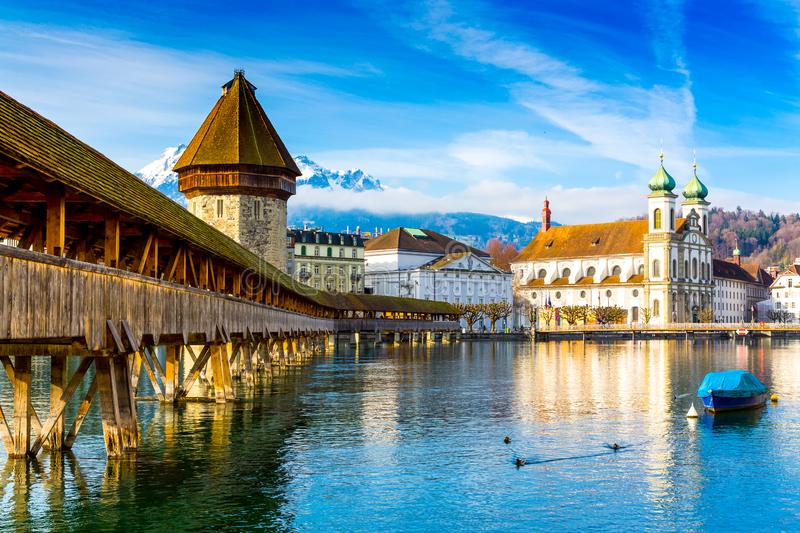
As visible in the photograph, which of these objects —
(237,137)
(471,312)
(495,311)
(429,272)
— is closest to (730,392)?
(237,137)

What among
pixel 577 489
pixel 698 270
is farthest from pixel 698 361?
pixel 698 270

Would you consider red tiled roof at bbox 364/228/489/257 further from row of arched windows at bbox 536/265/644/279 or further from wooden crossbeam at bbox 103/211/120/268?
wooden crossbeam at bbox 103/211/120/268

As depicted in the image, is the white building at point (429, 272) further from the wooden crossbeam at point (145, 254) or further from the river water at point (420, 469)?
the wooden crossbeam at point (145, 254)

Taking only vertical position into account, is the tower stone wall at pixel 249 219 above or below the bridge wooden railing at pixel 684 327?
above

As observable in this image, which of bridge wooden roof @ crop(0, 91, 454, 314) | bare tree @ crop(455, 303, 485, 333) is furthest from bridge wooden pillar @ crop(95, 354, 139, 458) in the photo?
bare tree @ crop(455, 303, 485, 333)

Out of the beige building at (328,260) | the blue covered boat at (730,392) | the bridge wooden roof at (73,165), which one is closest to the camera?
the bridge wooden roof at (73,165)

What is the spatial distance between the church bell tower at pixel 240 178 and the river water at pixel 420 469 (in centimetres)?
3181

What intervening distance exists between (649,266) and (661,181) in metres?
15.5

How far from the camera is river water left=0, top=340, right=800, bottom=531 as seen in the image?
22578mm

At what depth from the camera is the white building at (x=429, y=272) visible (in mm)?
157750

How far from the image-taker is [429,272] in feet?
515

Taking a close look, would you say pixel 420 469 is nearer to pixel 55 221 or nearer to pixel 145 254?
pixel 145 254

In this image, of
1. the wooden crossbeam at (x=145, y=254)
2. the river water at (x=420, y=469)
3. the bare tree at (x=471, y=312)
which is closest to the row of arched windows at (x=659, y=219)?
the bare tree at (x=471, y=312)

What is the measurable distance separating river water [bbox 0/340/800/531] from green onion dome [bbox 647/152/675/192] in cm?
13825
